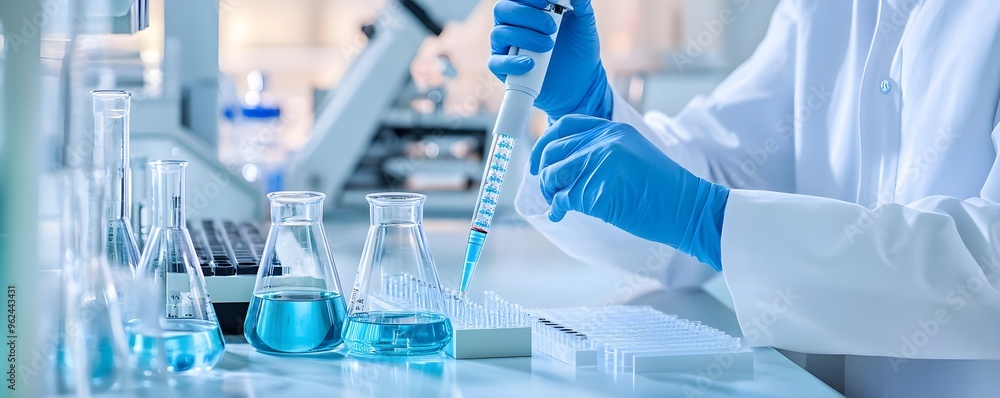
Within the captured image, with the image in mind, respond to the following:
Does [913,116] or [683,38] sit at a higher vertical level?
[683,38]

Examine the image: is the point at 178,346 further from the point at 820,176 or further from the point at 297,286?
the point at 820,176

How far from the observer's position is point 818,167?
5.39 feet

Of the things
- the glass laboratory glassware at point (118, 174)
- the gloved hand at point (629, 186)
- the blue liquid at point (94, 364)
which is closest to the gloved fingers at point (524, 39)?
the gloved hand at point (629, 186)

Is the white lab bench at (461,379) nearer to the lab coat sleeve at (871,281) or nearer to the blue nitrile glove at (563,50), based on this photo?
the lab coat sleeve at (871,281)

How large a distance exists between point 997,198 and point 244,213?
167 cm

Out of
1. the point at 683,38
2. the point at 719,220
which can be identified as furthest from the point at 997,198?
the point at 683,38

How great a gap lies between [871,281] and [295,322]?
663 mm

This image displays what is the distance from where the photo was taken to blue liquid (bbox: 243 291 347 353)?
1.04 meters

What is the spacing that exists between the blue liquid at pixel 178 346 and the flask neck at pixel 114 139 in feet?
0.47

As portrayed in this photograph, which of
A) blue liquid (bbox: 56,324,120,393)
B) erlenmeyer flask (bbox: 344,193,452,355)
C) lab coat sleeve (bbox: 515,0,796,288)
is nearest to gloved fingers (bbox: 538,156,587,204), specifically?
erlenmeyer flask (bbox: 344,193,452,355)

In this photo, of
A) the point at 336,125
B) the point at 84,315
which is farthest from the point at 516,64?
the point at 336,125

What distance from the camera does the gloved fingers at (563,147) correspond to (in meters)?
1.24

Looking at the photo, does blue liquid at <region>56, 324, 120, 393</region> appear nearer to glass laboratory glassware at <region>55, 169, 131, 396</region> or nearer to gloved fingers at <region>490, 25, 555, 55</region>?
glass laboratory glassware at <region>55, 169, 131, 396</region>

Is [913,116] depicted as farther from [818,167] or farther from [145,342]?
[145,342]
